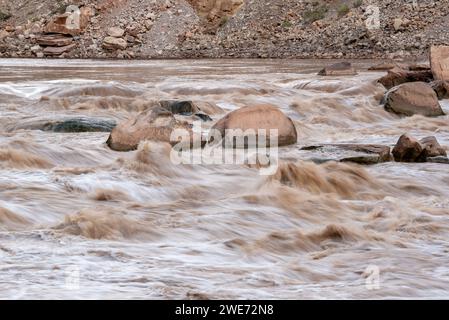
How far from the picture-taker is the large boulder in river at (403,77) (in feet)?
53.1

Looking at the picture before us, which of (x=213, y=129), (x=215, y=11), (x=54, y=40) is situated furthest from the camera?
(x=215, y=11)

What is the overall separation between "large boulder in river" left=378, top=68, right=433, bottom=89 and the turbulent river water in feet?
16.8

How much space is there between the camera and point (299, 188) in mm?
7383

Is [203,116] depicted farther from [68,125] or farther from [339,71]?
[339,71]

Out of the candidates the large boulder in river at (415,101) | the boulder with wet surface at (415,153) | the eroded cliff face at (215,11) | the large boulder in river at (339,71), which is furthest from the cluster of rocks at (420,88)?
the eroded cliff face at (215,11)

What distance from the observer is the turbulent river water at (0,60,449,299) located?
182 inches

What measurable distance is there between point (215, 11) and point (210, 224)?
1157 inches

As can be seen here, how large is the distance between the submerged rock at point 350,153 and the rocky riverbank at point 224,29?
18.0m

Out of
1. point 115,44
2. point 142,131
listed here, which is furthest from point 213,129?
point 115,44

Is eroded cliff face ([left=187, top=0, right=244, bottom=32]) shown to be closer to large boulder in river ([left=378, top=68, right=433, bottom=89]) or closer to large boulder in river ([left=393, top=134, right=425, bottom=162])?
large boulder in river ([left=378, top=68, right=433, bottom=89])

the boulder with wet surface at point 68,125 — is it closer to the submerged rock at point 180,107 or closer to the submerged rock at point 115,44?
the submerged rock at point 180,107

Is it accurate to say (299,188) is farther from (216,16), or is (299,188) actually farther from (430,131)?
(216,16)

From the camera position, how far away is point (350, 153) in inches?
348
